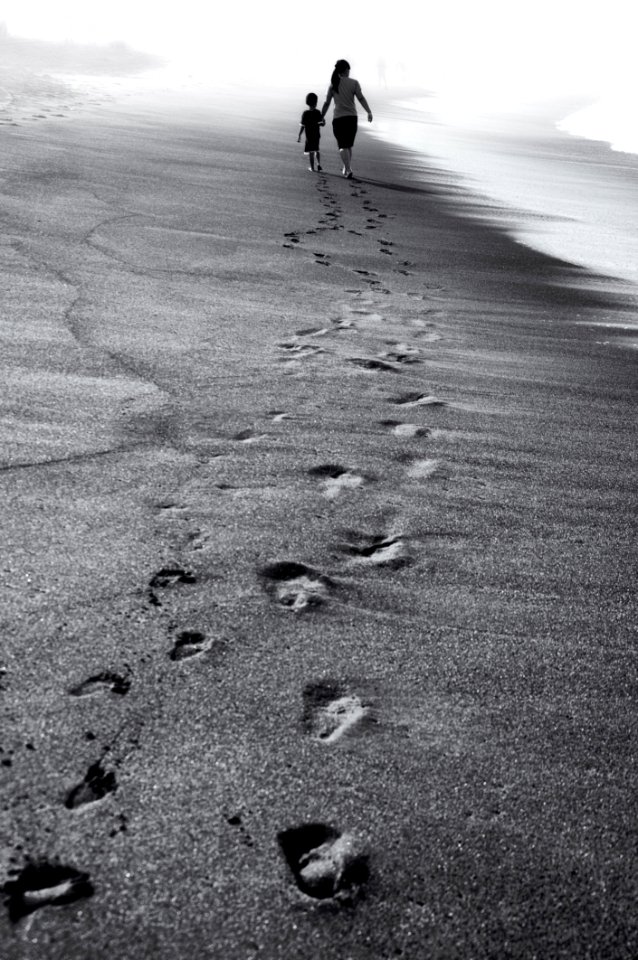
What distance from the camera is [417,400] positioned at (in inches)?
146

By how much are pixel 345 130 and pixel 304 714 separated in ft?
31.8

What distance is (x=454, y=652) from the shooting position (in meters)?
2.13

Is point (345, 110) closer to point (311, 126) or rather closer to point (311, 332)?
point (311, 126)

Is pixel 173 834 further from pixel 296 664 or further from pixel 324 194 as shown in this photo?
pixel 324 194

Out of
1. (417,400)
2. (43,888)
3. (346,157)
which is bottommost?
(43,888)

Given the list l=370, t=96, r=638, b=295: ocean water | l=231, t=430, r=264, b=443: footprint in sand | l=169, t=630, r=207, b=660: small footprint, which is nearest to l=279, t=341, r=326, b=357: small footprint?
l=231, t=430, r=264, b=443: footprint in sand

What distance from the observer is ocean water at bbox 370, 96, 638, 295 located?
751 centimetres

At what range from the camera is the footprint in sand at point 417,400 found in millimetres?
3662

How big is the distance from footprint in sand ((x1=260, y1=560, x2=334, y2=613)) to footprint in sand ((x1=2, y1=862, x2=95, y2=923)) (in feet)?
2.95

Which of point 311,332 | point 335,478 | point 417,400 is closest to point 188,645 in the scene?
point 335,478

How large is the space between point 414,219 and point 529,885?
7.14 meters

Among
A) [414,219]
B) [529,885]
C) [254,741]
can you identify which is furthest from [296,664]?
[414,219]

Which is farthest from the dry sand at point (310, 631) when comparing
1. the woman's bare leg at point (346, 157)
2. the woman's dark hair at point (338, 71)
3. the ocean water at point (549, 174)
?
the woman's dark hair at point (338, 71)

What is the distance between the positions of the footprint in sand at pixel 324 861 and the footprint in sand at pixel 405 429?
1.95m
